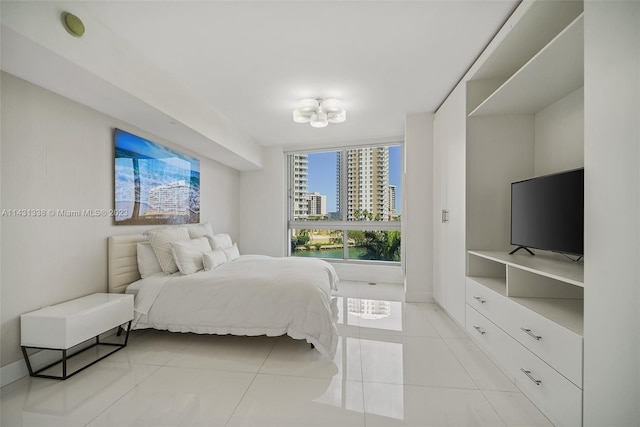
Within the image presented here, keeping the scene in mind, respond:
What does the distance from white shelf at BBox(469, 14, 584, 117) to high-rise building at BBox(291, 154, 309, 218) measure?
351 cm

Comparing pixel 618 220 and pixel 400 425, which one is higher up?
pixel 618 220

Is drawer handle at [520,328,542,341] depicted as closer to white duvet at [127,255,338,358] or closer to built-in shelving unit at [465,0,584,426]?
built-in shelving unit at [465,0,584,426]

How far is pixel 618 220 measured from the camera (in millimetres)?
1177

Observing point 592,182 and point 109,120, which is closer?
point 592,182

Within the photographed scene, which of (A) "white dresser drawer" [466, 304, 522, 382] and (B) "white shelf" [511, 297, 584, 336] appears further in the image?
(A) "white dresser drawer" [466, 304, 522, 382]

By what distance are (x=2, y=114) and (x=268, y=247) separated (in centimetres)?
399

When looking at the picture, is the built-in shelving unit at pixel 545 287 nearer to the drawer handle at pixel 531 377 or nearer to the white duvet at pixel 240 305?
the drawer handle at pixel 531 377

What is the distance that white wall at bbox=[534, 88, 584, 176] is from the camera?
2.07 metres

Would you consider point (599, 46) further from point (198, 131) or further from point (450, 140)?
point (198, 131)

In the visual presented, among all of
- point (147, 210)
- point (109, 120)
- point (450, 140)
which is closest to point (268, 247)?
point (147, 210)

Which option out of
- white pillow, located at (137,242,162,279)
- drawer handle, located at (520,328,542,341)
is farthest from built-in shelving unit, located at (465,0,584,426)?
white pillow, located at (137,242,162,279)

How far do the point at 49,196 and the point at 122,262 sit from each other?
0.86 m

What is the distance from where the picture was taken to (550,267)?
1781 millimetres

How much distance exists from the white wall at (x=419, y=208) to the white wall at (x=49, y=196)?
3.46m
